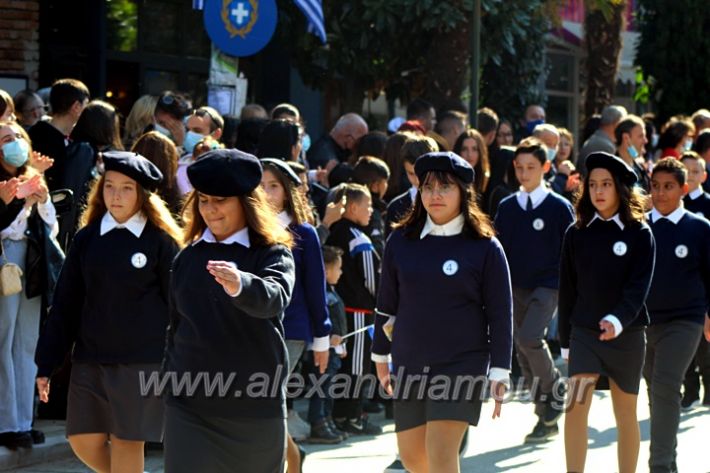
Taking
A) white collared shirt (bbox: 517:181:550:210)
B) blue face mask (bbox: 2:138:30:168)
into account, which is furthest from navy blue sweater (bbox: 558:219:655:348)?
blue face mask (bbox: 2:138:30:168)

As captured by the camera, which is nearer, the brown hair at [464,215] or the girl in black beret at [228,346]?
the girl in black beret at [228,346]

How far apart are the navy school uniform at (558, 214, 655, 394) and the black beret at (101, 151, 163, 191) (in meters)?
2.61

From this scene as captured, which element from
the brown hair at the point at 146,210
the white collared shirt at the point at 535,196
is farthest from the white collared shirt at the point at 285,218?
the white collared shirt at the point at 535,196

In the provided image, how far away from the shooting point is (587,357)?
8.46 m

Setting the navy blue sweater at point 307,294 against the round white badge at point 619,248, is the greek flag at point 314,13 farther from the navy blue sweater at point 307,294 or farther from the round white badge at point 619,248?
the round white badge at point 619,248

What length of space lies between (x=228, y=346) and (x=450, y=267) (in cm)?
150

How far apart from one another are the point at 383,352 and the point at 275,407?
5.01ft

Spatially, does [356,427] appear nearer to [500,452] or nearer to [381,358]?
[500,452]

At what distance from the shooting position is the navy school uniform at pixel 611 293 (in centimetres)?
841

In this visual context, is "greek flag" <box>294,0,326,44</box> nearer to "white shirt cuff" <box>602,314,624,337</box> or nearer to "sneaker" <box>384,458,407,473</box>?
"sneaker" <box>384,458,407,473</box>

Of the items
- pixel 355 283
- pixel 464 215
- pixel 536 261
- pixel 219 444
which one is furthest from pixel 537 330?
Answer: pixel 219 444

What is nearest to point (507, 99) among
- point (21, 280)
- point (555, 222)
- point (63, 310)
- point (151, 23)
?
Answer: point (151, 23)

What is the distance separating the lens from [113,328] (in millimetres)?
7238

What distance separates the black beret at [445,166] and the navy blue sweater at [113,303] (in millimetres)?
1320
